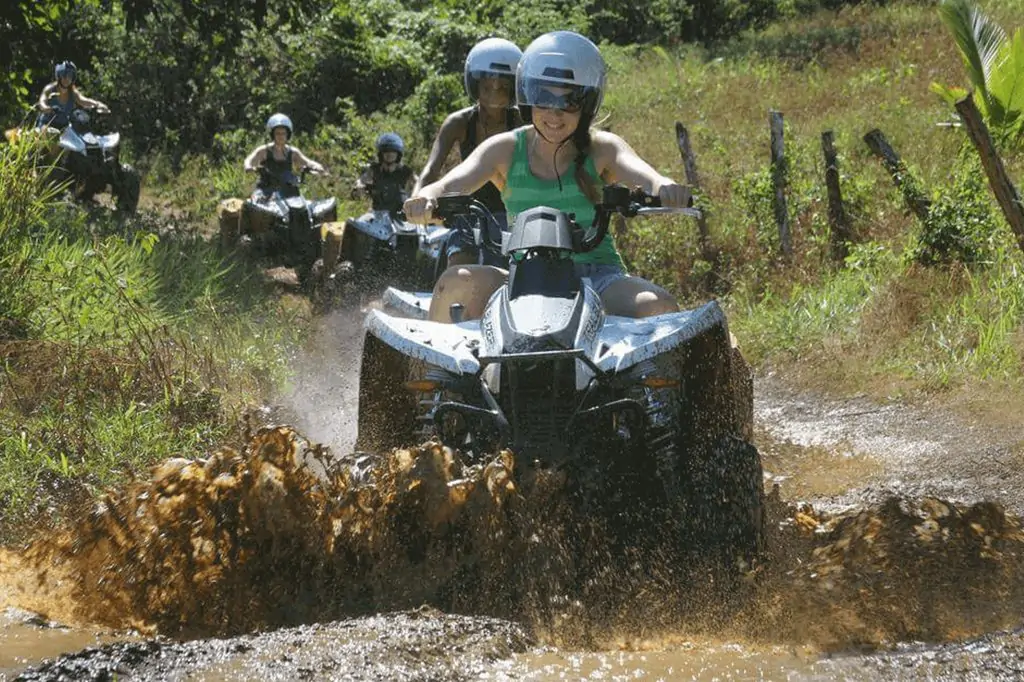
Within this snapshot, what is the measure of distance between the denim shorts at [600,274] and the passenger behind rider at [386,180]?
7833 mm

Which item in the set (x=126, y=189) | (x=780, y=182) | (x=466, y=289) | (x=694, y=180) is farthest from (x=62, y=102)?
(x=466, y=289)

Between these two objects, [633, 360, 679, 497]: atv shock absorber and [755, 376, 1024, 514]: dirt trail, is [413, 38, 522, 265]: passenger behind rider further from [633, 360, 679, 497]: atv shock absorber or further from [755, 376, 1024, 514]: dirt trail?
[633, 360, 679, 497]: atv shock absorber

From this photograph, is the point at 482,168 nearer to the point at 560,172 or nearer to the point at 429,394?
the point at 560,172

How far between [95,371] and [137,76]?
1751 centimetres

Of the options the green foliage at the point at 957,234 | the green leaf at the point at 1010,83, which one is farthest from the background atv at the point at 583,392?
the green leaf at the point at 1010,83

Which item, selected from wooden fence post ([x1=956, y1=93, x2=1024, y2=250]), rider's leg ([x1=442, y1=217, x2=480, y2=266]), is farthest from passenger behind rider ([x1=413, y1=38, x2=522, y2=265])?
wooden fence post ([x1=956, y1=93, x2=1024, y2=250])

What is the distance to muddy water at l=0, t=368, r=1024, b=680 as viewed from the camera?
431 centimetres

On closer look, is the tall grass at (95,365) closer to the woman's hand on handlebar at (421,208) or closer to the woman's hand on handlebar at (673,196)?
the woman's hand on handlebar at (421,208)

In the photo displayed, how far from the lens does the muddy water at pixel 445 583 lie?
431 centimetres

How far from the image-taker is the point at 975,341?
30.7ft

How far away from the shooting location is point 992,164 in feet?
29.2

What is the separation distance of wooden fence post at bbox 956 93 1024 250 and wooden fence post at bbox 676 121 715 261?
408 centimetres

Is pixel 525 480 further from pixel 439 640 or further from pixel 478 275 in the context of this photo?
pixel 478 275

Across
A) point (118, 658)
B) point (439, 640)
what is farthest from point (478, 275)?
point (118, 658)
